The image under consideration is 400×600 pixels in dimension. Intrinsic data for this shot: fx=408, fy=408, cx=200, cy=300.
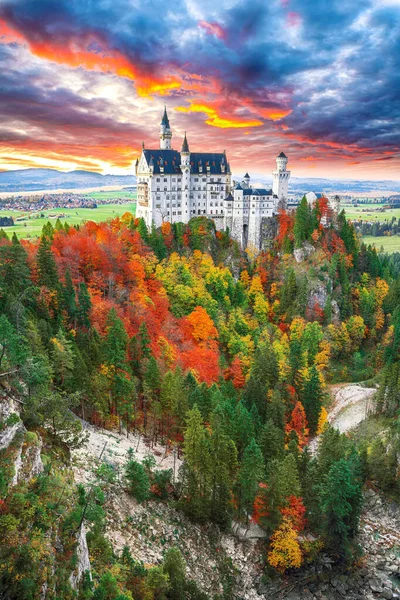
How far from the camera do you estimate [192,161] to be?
10994 centimetres

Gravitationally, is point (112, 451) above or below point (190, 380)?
below

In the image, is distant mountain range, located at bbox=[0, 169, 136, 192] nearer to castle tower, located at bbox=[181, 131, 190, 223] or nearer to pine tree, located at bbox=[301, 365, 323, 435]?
castle tower, located at bbox=[181, 131, 190, 223]

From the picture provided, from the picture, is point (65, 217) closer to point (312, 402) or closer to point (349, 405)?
point (312, 402)

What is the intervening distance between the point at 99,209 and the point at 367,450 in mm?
113742

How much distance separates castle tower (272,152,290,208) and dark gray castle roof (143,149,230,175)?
13554 millimetres

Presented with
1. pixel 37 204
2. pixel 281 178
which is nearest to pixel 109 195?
pixel 37 204

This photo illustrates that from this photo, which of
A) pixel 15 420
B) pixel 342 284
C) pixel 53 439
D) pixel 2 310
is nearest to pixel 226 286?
pixel 342 284

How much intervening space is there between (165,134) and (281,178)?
1326 inches

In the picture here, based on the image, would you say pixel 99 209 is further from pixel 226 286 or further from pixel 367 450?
pixel 367 450

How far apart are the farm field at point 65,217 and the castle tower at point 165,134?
22727mm

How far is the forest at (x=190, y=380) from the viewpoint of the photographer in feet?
87.9

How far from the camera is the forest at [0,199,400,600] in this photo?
26.8m

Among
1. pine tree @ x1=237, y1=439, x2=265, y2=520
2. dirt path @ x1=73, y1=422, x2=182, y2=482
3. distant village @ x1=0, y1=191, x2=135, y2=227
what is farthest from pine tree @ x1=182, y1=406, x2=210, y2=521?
distant village @ x1=0, y1=191, x2=135, y2=227

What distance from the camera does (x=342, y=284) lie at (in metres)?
106
